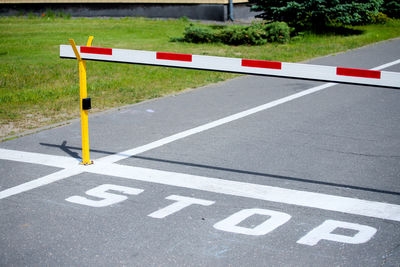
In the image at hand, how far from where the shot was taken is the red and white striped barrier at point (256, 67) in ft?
17.5

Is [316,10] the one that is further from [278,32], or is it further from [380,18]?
[380,18]

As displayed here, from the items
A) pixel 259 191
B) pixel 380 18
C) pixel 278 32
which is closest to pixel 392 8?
pixel 380 18

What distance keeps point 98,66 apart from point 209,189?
31.5ft

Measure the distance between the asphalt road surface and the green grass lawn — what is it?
1.12 metres

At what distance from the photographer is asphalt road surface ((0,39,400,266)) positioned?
15.3 feet

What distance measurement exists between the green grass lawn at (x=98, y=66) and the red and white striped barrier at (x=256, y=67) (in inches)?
116

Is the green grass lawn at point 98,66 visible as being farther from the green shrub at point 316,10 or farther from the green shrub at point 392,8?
the green shrub at point 392,8

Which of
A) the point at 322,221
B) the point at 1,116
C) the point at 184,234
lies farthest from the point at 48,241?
the point at 1,116

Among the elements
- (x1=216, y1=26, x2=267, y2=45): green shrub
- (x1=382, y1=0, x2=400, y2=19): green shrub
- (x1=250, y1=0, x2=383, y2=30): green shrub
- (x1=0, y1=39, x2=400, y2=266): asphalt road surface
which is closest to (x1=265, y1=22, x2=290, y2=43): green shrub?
(x1=216, y1=26, x2=267, y2=45): green shrub

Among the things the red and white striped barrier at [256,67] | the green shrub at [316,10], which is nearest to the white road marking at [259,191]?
the red and white striped barrier at [256,67]

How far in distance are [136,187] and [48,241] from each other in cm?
144

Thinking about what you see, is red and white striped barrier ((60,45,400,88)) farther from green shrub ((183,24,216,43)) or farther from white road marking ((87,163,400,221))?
green shrub ((183,24,216,43))

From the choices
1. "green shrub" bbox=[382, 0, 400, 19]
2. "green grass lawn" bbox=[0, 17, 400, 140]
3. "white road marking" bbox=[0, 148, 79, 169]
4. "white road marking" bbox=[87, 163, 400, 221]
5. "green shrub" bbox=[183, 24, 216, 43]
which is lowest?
"white road marking" bbox=[87, 163, 400, 221]

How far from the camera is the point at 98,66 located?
15.0m
